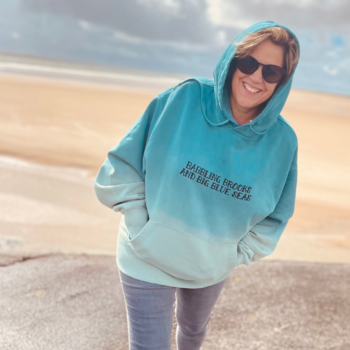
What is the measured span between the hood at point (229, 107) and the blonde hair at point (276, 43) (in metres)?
0.02

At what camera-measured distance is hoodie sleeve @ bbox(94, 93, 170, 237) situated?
1638mm

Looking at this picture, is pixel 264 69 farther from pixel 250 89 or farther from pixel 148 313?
pixel 148 313

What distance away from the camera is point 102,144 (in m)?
8.95

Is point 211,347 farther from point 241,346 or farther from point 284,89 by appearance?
point 284,89

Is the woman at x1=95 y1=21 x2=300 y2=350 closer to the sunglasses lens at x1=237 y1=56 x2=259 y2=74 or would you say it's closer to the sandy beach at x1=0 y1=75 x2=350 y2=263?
the sunglasses lens at x1=237 y1=56 x2=259 y2=74

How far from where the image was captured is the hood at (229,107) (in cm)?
165

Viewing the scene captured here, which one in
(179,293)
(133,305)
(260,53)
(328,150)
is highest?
(260,53)

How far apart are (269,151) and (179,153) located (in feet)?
1.30

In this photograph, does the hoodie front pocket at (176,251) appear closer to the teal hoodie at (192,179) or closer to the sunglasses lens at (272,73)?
the teal hoodie at (192,179)

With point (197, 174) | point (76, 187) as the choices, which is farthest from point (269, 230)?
point (76, 187)

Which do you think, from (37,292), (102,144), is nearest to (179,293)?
(37,292)

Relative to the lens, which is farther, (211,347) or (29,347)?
(211,347)

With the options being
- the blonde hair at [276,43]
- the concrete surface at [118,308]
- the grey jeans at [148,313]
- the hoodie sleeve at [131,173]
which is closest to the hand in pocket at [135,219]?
the hoodie sleeve at [131,173]

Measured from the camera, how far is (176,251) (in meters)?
1.62
